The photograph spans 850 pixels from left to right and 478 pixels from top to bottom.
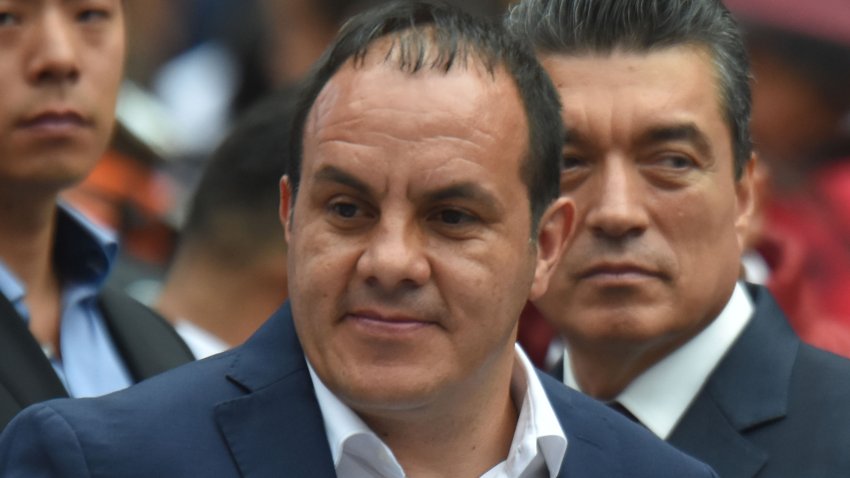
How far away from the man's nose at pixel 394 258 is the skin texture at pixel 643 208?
935mm

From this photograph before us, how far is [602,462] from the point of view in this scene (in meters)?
3.88

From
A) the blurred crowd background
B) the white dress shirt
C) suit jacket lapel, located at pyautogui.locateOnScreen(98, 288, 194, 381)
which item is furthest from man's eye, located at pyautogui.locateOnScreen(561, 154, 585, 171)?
the white dress shirt

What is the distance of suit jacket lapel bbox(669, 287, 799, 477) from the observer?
4.45 m

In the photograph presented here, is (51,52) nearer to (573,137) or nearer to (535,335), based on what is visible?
(573,137)

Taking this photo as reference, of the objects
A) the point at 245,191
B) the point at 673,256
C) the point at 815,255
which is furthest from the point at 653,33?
the point at 815,255

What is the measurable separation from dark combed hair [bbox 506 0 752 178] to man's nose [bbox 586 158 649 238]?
0.99 ft

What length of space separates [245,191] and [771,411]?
7.84ft

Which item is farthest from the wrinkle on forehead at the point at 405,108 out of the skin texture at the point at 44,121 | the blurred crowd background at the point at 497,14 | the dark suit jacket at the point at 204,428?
the blurred crowd background at the point at 497,14

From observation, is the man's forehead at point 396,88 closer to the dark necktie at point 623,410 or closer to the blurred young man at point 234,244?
the dark necktie at point 623,410

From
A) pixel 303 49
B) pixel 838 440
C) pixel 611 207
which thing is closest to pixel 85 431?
pixel 611 207

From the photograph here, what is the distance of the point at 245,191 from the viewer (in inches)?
251

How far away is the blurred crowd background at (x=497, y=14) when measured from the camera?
22.1ft

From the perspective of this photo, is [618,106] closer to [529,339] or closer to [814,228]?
[529,339]

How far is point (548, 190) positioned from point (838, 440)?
0.98 metres
